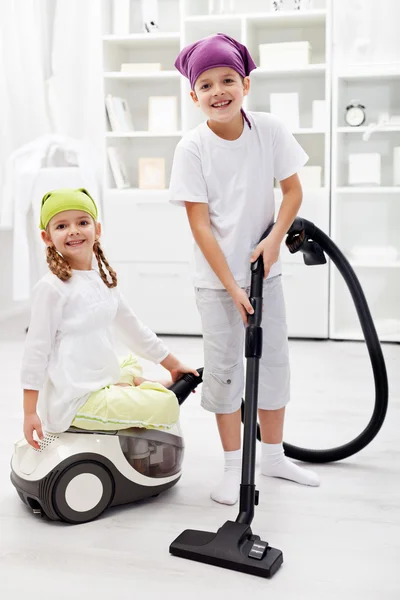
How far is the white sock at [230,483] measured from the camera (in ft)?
6.08

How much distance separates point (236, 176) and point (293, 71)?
2.10 meters

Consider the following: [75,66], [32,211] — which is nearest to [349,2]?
[75,66]

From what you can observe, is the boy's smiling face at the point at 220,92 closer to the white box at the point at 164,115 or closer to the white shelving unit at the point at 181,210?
the white shelving unit at the point at 181,210

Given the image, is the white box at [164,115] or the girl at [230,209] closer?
the girl at [230,209]

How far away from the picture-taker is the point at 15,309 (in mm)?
4570

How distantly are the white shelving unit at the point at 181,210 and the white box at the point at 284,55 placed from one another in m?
0.04

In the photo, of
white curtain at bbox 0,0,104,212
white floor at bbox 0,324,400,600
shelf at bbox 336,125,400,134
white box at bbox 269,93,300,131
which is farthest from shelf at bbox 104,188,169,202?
white floor at bbox 0,324,400,600

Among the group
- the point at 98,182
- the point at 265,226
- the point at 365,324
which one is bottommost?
the point at 365,324

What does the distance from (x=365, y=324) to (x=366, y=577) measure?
2.13 ft

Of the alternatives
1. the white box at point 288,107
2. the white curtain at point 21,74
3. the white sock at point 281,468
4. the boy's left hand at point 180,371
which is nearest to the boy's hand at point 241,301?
the boy's left hand at point 180,371

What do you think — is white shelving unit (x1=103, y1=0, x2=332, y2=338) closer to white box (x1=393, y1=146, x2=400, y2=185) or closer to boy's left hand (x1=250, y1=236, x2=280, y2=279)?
white box (x1=393, y1=146, x2=400, y2=185)

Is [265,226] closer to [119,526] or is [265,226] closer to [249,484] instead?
[249,484]

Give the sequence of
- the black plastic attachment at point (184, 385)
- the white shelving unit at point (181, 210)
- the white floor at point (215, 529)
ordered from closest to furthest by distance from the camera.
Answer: the white floor at point (215, 529) < the black plastic attachment at point (184, 385) < the white shelving unit at point (181, 210)

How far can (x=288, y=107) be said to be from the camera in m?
3.74
